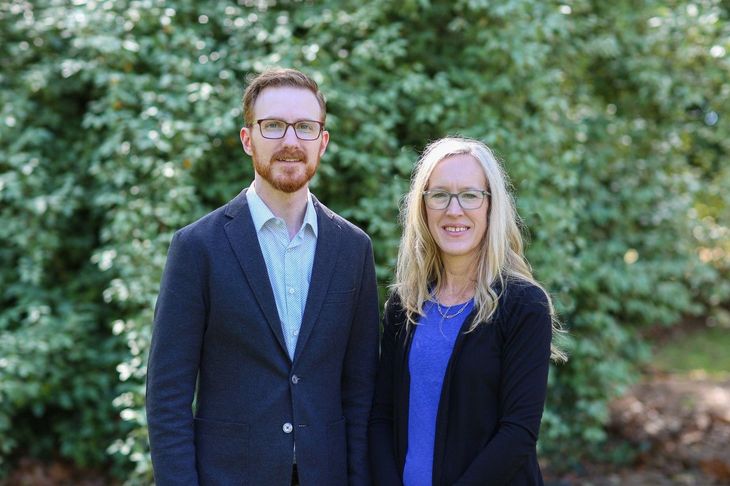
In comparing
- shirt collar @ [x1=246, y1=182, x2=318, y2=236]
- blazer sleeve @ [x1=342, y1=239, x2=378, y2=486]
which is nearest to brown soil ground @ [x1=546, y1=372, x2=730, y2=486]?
blazer sleeve @ [x1=342, y1=239, x2=378, y2=486]

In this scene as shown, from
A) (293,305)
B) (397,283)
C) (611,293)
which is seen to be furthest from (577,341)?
(293,305)

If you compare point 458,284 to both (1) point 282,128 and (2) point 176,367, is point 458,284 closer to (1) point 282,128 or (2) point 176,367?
(1) point 282,128

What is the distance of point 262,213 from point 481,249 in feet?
2.26

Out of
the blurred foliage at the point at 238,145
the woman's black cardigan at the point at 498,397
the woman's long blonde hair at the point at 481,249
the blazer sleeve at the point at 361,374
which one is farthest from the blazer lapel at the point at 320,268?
the blurred foliage at the point at 238,145

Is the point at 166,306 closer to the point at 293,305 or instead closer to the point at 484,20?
the point at 293,305

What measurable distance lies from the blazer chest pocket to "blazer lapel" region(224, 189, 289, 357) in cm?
18

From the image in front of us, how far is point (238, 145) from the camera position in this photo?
4656mm

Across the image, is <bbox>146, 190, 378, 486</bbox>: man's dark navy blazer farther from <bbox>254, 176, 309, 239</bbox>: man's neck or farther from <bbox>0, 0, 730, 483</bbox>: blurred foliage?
Result: <bbox>0, 0, 730, 483</bbox>: blurred foliage

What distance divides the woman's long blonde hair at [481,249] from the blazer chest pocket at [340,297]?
0.18 metres

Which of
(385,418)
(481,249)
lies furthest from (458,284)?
(385,418)

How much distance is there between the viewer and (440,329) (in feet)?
8.26

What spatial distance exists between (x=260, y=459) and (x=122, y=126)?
258 centimetres

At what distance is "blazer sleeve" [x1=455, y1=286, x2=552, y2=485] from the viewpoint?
7.64 feet

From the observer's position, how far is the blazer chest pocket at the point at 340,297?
2561mm
